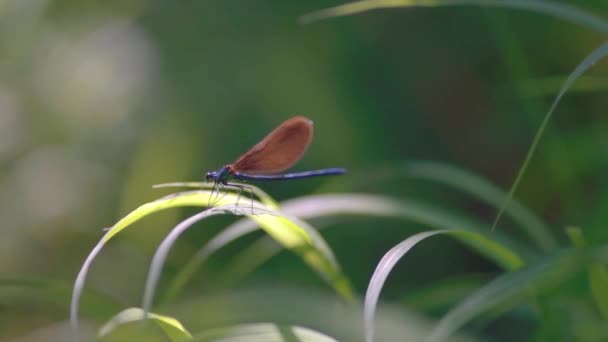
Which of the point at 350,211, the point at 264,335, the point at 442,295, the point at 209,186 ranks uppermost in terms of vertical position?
the point at 209,186

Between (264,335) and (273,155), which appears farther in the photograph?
(273,155)

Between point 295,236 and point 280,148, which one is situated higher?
point 280,148

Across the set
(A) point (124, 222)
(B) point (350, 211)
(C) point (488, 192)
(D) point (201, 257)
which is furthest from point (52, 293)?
(C) point (488, 192)

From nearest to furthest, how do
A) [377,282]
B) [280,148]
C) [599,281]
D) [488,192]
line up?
[377,282], [599,281], [280,148], [488,192]

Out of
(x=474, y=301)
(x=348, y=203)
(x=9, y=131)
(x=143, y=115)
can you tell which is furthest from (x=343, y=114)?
(x=474, y=301)

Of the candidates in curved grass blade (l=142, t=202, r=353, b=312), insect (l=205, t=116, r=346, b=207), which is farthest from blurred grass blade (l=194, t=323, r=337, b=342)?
insect (l=205, t=116, r=346, b=207)

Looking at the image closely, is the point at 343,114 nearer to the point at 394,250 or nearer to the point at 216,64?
the point at 216,64

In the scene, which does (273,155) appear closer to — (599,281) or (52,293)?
(52,293)

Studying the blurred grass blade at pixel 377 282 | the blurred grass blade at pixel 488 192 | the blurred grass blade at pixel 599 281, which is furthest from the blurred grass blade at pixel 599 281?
the blurred grass blade at pixel 377 282
